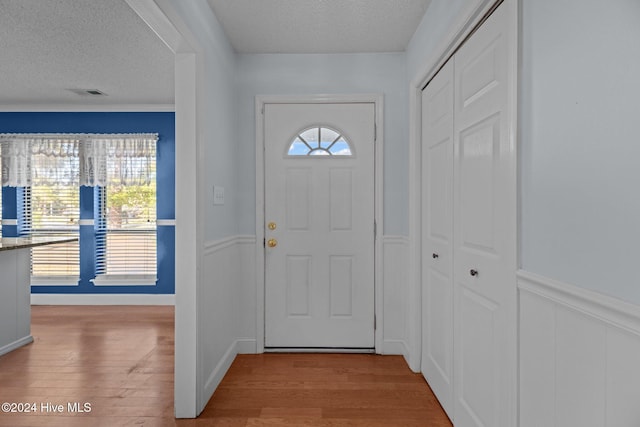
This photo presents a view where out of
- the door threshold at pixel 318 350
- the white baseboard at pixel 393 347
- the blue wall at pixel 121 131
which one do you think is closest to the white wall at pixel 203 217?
the door threshold at pixel 318 350

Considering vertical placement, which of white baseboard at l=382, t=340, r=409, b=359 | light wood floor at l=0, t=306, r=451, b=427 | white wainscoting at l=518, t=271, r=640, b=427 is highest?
white wainscoting at l=518, t=271, r=640, b=427

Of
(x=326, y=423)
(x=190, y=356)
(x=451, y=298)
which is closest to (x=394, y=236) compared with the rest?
(x=451, y=298)

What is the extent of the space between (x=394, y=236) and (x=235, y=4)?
6.55 ft

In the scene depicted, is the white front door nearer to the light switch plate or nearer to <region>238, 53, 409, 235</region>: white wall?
<region>238, 53, 409, 235</region>: white wall

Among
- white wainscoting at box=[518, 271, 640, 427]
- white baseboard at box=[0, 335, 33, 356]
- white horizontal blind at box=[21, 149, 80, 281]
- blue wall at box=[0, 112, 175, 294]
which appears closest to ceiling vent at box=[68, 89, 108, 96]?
blue wall at box=[0, 112, 175, 294]

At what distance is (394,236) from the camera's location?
3100 mm

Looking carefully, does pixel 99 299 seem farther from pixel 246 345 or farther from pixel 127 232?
pixel 246 345

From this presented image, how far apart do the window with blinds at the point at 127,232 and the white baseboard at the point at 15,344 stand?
141 cm

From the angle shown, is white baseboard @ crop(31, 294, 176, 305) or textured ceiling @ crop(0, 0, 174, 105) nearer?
textured ceiling @ crop(0, 0, 174, 105)

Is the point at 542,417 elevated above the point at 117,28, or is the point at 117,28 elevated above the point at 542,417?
the point at 117,28

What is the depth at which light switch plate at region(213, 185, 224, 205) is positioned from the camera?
248cm

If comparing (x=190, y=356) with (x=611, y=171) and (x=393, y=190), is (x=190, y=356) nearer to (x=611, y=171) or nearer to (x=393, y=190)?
(x=393, y=190)

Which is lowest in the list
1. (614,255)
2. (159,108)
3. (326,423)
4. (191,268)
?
(326,423)

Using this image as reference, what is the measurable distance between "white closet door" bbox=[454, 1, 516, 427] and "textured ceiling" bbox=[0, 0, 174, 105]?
2.15 meters
